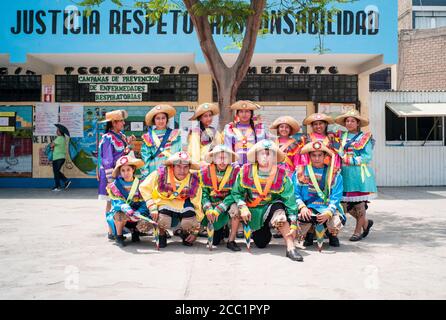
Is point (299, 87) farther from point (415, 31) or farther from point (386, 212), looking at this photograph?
point (415, 31)

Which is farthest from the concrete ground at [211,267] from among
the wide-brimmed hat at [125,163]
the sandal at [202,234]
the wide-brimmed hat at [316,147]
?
the wide-brimmed hat at [316,147]

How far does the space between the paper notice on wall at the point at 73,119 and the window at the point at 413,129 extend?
8641 mm

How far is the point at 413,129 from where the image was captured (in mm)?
14227

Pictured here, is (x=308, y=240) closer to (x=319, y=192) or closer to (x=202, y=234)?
(x=319, y=192)

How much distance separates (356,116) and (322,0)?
2.65m

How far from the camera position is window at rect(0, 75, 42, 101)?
45.9ft

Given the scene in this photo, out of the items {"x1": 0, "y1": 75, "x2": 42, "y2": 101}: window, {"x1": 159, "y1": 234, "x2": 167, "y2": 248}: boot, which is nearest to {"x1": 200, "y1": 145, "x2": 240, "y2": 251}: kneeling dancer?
{"x1": 159, "y1": 234, "x2": 167, "y2": 248}: boot

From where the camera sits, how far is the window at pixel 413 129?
14086mm

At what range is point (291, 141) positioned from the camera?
22.7 ft

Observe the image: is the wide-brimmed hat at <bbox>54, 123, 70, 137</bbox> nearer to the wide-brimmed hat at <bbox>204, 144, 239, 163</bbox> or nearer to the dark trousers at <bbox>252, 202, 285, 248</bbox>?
the wide-brimmed hat at <bbox>204, 144, 239, 163</bbox>

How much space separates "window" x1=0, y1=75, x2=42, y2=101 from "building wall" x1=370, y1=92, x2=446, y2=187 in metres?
9.46

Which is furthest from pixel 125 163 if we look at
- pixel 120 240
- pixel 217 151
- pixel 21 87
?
pixel 21 87

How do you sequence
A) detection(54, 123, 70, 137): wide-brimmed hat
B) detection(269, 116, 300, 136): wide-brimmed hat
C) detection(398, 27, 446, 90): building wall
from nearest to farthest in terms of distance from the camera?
detection(269, 116, 300, 136): wide-brimmed hat
detection(54, 123, 70, 137): wide-brimmed hat
detection(398, 27, 446, 90): building wall
